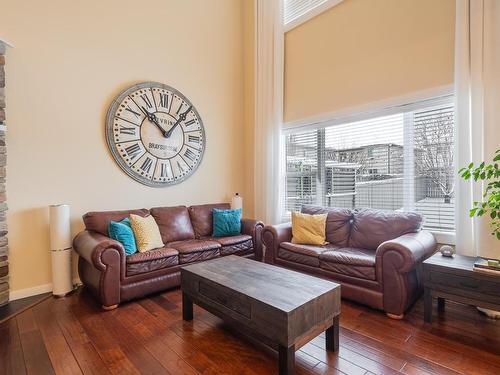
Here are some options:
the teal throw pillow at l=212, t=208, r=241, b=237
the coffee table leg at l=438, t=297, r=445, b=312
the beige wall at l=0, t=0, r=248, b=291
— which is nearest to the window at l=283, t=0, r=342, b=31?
the beige wall at l=0, t=0, r=248, b=291

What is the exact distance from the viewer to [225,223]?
370 cm

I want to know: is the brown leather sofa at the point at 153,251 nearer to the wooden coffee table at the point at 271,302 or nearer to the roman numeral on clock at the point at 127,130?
the wooden coffee table at the point at 271,302

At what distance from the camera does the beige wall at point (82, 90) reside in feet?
9.00

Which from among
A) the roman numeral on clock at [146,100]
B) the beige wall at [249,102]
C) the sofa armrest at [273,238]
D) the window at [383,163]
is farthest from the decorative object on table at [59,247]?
the window at [383,163]

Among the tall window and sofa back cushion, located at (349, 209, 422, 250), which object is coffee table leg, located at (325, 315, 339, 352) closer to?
sofa back cushion, located at (349, 209, 422, 250)

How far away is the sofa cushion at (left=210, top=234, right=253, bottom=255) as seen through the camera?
11.1 ft

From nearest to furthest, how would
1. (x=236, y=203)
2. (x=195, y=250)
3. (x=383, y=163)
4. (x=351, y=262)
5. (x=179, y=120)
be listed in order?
1. (x=351, y=262)
2. (x=195, y=250)
3. (x=383, y=163)
4. (x=179, y=120)
5. (x=236, y=203)

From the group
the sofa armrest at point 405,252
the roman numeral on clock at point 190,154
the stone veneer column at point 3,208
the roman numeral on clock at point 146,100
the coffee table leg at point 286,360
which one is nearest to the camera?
the coffee table leg at point 286,360

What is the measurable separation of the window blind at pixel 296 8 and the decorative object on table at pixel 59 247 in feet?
13.3

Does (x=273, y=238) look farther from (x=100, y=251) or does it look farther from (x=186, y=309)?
(x=100, y=251)

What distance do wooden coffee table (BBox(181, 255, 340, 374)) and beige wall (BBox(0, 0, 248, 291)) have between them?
182 centimetres

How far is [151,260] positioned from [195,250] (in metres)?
0.51

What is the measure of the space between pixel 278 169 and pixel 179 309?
97.7 inches

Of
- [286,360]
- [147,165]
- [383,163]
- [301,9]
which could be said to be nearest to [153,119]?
[147,165]
